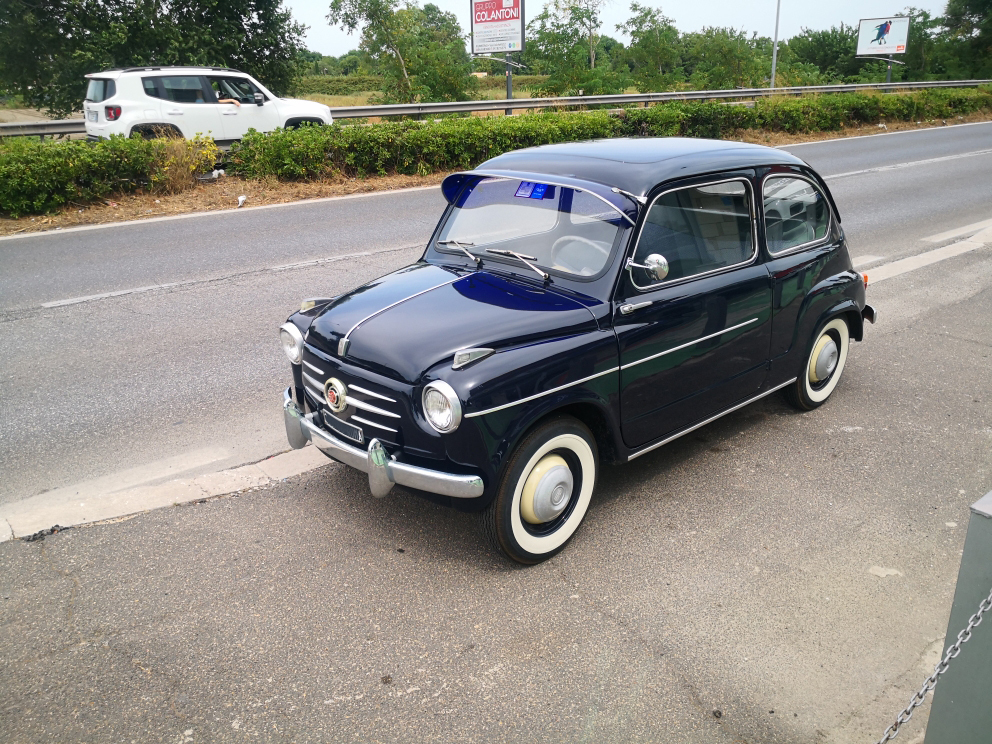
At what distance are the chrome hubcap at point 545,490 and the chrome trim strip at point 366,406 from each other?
0.68 meters

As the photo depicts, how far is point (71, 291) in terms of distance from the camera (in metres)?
8.02

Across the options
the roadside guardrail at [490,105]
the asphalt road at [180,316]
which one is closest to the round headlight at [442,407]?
the asphalt road at [180,316]

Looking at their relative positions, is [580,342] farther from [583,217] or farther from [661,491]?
[661,491]

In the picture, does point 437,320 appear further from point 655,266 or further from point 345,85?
point 345,85

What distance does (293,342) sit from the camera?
417 cm

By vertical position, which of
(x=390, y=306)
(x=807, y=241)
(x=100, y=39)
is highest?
(x=100, y=39)

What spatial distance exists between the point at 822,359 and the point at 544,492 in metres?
2.68

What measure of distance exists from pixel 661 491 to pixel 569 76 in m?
27.2

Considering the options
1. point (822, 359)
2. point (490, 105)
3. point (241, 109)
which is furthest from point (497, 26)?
point (822, 359)

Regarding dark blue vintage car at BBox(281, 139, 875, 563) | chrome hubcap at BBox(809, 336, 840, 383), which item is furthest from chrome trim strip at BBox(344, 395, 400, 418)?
chrome hubcap at BBox(809, 336, 840, 383)

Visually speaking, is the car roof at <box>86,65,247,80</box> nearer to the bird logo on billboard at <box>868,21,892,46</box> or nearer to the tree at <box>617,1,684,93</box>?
the tree at <box>617,1,684,93</box>

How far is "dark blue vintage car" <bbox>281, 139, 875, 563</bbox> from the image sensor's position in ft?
11.3

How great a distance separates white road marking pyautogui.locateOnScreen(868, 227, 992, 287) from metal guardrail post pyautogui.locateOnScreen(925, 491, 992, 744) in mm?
6795

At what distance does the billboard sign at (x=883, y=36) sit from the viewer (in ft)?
145
